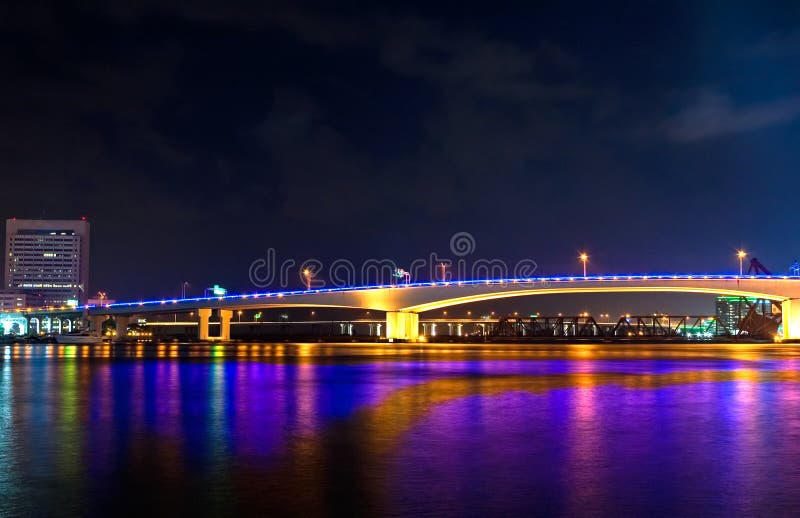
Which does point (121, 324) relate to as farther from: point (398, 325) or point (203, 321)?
point (398, 325)

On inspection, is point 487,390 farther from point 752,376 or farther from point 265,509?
point 265,509

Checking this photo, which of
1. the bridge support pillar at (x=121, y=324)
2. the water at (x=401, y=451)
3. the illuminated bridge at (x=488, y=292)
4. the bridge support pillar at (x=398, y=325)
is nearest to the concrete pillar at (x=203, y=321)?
the illuminated bridge at (x=488, y=292)

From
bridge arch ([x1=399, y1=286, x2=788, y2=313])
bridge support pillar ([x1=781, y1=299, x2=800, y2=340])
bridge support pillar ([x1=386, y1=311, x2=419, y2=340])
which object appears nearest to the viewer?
bridge support pillar ([x1=781, y1=299, x2=800, y2=340])

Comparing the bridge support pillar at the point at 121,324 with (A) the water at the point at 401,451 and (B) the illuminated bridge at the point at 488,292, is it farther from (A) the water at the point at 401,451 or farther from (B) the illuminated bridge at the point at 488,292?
(A) the water at the point at 401,451

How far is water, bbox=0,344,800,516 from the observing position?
1012 cm

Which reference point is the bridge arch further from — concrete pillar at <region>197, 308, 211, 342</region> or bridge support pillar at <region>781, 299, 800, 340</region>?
concrete pillar at <region>197, 308, 211, 342</region>

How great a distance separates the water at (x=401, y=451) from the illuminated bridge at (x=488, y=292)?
100594 millimetres

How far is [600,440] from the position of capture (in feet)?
50.1

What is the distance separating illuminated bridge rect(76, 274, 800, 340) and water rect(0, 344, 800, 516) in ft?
330

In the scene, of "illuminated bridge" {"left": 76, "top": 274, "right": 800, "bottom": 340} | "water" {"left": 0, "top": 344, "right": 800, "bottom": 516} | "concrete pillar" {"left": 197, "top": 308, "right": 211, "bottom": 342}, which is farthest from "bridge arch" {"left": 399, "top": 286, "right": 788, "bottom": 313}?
"water" {"left": 0, "top": 344, "right": 800, "bottom": 516}

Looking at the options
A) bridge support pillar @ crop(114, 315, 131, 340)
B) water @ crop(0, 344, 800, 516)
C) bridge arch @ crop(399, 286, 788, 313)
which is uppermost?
bridge arch @ crop(399, 286, 788, 313)

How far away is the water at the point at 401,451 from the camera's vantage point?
399 inches

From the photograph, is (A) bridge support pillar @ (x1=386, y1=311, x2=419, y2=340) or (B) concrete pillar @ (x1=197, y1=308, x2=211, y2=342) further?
(B) concrete pillar @ (x1=197, y1=308, x2=211, y2=342)

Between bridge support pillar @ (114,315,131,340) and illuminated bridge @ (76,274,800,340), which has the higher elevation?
illuminated bridge @ (76,274,800,340)
